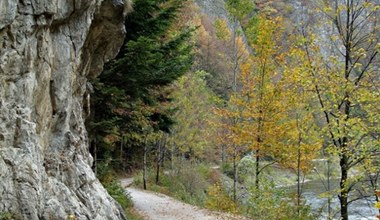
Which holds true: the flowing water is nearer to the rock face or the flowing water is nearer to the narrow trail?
the narrow trail

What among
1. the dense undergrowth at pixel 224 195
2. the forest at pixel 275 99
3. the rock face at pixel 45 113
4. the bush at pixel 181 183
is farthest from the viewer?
the bush at pixel 181 183

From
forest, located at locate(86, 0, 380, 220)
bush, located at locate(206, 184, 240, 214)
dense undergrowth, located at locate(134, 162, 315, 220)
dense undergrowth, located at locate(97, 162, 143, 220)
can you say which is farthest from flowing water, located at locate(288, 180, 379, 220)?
dense undergrowth, located at locate(97, 162, 143, 220)

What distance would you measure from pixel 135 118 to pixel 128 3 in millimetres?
4072

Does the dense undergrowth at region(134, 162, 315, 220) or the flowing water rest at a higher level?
the dense undergrowth at region(134, 162, 315, 220)

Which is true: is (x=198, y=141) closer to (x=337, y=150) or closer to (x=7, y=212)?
(x=337, y=150)

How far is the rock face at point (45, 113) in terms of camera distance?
5641mm

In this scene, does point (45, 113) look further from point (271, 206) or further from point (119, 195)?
point (271, 206)

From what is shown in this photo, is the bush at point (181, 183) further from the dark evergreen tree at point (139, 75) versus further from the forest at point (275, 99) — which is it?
the dark evergreen tree at point (139, 75)

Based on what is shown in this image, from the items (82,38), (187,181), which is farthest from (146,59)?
(187,181)

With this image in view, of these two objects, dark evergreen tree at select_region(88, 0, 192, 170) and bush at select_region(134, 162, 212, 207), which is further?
bush at select_region(134, 162, 212, 207)

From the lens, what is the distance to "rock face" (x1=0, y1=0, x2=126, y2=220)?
18.5ft

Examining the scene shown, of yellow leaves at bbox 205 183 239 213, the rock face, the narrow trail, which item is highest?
the rock face

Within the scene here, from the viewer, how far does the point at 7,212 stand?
17.1ft

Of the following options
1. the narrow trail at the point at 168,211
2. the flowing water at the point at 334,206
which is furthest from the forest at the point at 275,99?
the narrow trail at the point at 168,211
